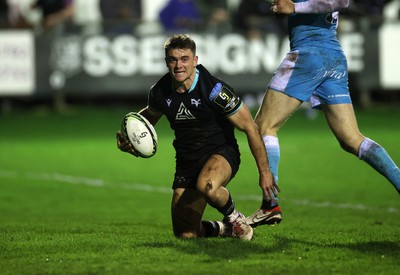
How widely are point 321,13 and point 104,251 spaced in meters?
2.75

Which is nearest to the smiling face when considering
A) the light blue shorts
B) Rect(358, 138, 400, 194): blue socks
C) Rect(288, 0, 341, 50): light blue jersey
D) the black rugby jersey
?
the black rugby jersey

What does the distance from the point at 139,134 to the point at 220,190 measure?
30.5 inches

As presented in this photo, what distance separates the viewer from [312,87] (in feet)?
28.8

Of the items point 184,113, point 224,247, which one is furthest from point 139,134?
point 224,247

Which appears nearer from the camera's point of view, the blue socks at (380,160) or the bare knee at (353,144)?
the blue socks at (380,160)

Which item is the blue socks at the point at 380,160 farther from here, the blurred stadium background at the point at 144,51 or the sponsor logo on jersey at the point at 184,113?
the blurred stadium background at the point at 144,51

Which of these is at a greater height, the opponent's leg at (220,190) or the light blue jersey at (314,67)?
the light blue jersey at (314,67)

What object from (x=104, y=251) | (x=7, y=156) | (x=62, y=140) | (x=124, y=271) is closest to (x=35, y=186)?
(x=7, y=156)

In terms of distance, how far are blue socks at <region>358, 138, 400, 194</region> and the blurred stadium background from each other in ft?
43.8

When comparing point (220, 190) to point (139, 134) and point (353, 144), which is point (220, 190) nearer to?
point (139, 134)

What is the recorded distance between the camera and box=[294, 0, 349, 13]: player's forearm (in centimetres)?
854

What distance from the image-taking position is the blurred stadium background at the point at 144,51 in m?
21.6

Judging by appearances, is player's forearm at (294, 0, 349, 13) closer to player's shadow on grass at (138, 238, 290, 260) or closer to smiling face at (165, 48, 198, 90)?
smiling face at (165, 48, 198, 90)

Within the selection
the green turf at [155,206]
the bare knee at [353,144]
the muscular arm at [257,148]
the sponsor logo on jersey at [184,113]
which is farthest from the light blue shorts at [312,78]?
the green turf at [155,206]
